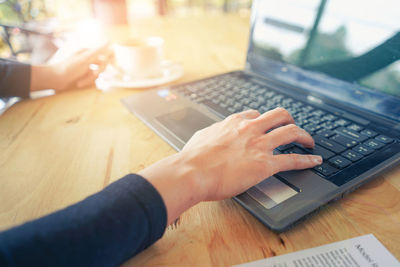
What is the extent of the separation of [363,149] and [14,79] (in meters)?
0.89

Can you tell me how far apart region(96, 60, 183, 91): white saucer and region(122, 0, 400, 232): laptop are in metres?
0.11

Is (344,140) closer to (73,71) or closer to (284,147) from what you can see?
(284,147)

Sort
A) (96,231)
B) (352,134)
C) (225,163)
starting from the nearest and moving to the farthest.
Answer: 1. (96,231)
2. (225,163)
3. (352,134)

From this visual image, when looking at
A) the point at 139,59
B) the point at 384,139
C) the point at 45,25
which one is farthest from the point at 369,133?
the point at 45,25

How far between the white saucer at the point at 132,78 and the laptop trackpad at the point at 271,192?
1.80ft

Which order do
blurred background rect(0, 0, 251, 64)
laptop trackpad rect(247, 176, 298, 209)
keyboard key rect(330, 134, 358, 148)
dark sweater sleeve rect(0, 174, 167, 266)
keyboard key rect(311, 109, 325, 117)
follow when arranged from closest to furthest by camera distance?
dark sweater sleeve rect(0, 174, 167, 266) < laptop trackpad rect(247, 176, 298, 209) < keyboard key rect(330, 134, 358, 148) < keyboard key rect(311, 109, 325, 117) < blurred background rect(0, 0, 251, 64)

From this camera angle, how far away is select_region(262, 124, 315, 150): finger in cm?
46

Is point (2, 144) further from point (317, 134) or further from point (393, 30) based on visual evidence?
point (393, 30)

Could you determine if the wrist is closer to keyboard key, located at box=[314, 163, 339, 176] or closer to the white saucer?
keyboard key, located at box=[314, 163, 339, 176]

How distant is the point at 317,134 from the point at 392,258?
0.24 m

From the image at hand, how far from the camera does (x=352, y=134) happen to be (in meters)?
0.52

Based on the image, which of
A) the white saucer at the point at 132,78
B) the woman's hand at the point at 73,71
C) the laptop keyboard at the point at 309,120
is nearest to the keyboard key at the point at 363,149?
the laptop keyboard at the point at 309,120

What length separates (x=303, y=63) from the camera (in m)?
0.71

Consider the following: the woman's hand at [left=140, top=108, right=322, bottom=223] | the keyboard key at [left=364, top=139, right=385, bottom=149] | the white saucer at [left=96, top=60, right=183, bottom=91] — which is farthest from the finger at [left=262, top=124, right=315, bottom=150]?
the white saucer at [left=96, top=60, right=183, bottom=91]
